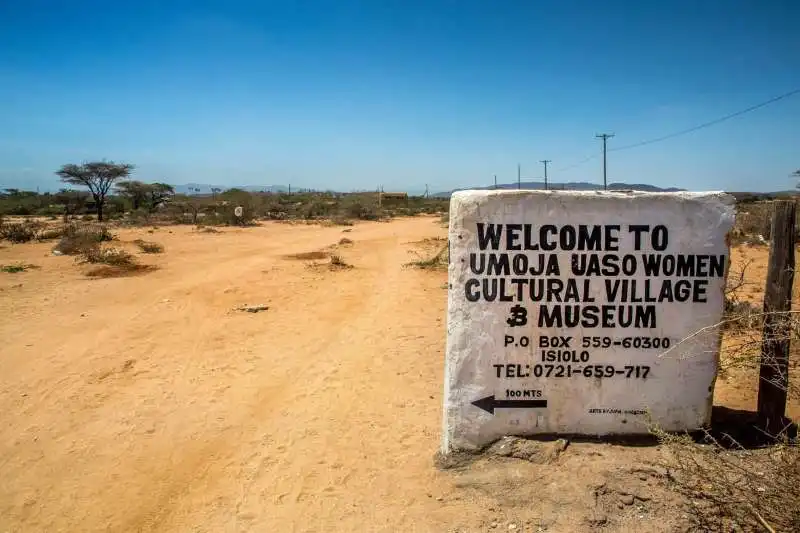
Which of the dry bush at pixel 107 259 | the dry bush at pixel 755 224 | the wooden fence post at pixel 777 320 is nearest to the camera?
the wooden fence post at pixel 777 320

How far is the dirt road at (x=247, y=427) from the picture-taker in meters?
3.29

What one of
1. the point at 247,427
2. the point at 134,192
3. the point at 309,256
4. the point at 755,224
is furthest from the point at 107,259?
the point at 134,192

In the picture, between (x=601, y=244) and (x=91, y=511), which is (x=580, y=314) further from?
(x=91, y=511)

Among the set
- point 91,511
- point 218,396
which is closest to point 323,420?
point 218,396

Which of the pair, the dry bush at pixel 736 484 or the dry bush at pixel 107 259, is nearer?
the dry bush at pixel 736 484

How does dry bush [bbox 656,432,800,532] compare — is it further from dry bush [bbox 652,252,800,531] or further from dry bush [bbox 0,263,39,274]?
dry bush [bbox 0,263,39,274]

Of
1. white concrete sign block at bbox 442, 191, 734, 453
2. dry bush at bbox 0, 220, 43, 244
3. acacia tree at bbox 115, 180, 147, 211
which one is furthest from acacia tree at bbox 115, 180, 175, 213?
white concrete sign block at bbox 442, 191, 734, 453

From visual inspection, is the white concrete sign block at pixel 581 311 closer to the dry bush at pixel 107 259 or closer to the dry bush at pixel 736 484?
the dry bush at pixel 736 484

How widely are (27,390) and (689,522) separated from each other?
600 cm

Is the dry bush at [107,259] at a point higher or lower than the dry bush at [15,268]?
higher

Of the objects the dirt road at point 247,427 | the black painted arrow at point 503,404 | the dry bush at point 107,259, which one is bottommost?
the dirt road at point 247,427

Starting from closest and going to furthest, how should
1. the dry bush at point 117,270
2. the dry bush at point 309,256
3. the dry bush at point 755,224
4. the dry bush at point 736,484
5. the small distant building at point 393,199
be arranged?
the dry bush at point 736,484
the dry bush at point 117,270
the dry bush at point 309,256
the dry bush at point 755,224
the small distant building at point 393,199

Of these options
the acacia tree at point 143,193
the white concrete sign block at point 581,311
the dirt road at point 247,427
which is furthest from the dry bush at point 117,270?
the acacia tree at point 143,193

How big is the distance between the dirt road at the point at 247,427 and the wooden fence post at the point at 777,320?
1.02 m
